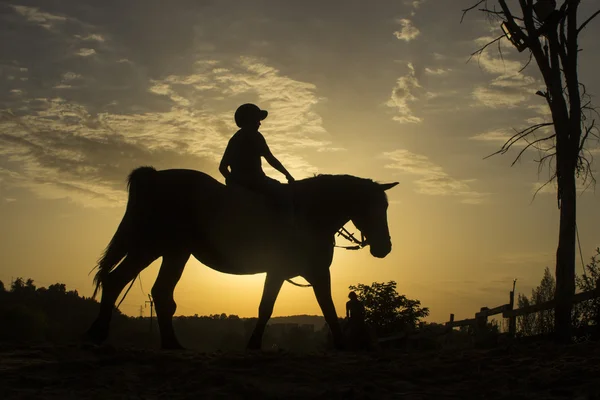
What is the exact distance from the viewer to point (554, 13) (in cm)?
1280

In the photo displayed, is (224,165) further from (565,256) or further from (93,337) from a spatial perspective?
(565,256)

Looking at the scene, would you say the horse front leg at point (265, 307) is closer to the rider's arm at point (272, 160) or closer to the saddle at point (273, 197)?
the saddle at point (273, 197)

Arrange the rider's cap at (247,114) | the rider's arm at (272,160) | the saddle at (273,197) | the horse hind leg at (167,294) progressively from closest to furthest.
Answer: the horse hind leg at (167,294) → the saddle at (273,197) → the rider's arm at (272,160) → the rider's cap at (247,114)

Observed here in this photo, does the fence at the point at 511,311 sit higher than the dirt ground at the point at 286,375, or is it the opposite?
the fence at the point at 511,311

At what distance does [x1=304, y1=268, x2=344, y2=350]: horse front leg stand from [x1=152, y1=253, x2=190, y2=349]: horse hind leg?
2082 millimetres

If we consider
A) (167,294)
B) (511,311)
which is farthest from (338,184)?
Answer: (511,311)

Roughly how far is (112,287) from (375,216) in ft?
14.5

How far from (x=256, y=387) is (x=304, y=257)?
13.1 ft

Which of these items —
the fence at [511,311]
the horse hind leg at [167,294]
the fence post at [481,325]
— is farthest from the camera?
the fence post at [481,325]

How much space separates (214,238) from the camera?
30.6 feet

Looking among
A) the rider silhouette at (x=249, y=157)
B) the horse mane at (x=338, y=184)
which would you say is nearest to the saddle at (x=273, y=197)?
the rider silhouette at (x=249, y=157)

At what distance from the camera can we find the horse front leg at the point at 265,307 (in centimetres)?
909

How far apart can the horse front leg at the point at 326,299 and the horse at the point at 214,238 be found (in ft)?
0.05

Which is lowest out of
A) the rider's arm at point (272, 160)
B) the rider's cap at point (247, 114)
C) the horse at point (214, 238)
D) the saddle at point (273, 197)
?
the horse at point (214, 238)
